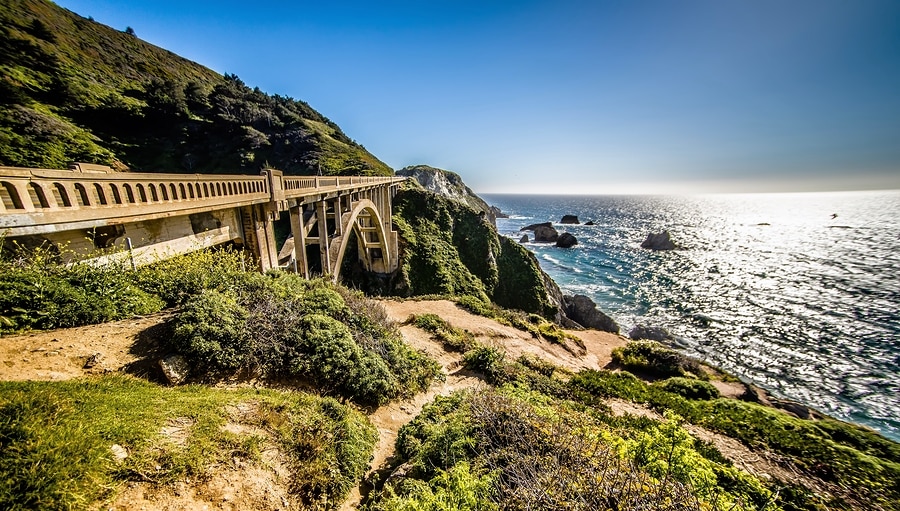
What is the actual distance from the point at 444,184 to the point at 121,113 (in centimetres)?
5523

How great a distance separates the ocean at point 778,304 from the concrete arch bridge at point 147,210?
94.0 feet

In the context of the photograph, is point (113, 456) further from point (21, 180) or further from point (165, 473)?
point (21, 180)

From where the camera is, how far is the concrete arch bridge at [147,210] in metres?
4.57

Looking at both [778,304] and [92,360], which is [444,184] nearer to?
[778,304]

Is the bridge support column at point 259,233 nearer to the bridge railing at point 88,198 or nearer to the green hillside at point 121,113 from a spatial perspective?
the bridge railing at point 88,198

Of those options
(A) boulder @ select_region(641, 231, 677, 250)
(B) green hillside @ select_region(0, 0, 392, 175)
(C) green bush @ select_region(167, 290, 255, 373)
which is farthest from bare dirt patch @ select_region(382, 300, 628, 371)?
(A) boulder @ select_region(641, 231, 677, 250)

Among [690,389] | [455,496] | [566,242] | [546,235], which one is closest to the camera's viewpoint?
[455,496]

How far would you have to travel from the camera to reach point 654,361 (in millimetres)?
15844

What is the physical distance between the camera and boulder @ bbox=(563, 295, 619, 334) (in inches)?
1176

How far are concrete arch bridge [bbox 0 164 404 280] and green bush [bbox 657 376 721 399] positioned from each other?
15829mm

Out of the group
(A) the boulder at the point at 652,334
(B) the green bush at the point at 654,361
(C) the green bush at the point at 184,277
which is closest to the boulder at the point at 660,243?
(A) the boulder at the point at 652,334

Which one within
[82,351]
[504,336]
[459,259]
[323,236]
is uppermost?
[323,236]

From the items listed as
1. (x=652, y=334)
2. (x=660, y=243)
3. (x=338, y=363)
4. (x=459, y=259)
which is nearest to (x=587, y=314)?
(x=652, y=334)

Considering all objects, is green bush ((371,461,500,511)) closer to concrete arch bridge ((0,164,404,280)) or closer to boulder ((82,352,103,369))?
boulder ((82,352,103,369))
